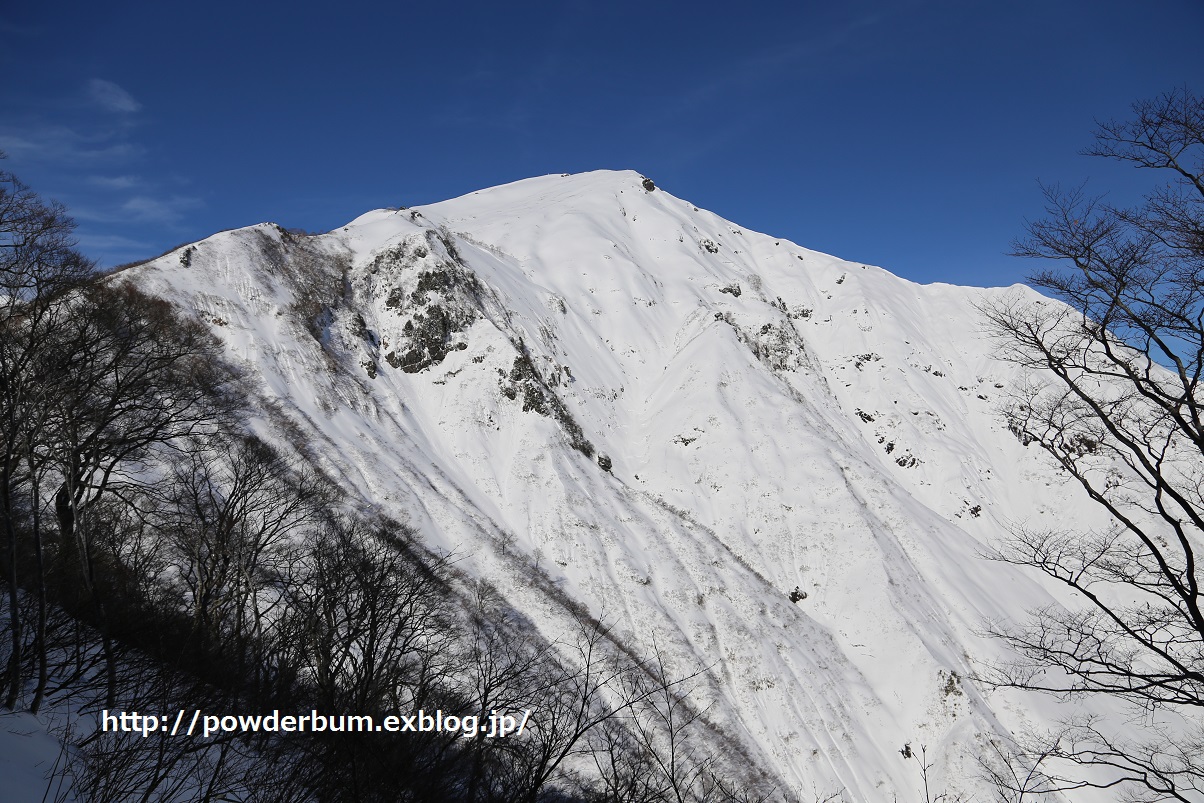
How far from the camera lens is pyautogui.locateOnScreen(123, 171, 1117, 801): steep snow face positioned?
146 ft

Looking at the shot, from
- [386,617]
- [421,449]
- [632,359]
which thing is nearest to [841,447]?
[632,359]

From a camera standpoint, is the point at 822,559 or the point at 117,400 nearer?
the point at 117,400

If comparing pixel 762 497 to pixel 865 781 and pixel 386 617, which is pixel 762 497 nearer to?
pixel 865 781

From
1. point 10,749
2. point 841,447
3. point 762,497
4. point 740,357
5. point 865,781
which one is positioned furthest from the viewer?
point 740,357

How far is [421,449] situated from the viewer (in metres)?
54.9

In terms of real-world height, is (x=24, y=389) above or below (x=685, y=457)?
below

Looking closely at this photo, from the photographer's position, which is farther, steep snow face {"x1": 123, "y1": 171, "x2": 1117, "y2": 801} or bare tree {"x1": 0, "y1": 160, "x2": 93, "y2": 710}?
steep snow face {"x1": 123, "y1": 171, "x2": 1117, "y2": 801}

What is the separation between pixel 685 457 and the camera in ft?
213

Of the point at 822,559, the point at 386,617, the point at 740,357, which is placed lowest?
the point at 386,617

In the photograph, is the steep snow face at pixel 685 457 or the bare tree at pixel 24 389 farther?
the steep snow face at pixel 685 457

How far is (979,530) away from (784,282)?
5496 cm

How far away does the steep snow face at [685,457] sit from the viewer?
44531mm

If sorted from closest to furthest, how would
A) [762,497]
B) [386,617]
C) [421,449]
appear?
[386,617] < [421,449] < [762,497]

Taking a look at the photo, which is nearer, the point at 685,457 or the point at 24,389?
the point at 24,389
